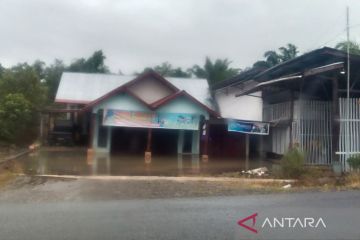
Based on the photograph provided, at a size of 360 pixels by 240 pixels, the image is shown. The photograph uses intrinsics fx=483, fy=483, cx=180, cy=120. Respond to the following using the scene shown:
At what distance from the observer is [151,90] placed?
28.1 metres

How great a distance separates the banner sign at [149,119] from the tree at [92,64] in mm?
27426

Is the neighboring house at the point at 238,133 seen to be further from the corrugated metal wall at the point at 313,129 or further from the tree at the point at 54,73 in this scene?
the tree at the point at 54,73

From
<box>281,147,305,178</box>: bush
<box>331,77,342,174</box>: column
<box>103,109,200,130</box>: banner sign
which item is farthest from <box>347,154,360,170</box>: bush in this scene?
<box>103,109,200,130</box>: banner sign

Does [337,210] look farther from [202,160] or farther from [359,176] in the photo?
[202,160]

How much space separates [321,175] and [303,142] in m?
4.19

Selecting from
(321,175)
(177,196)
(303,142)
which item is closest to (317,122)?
(303,142)

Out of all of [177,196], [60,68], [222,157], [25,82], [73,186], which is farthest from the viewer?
[60,68]

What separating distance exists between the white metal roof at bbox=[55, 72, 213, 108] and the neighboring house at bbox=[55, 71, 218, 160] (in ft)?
0.21

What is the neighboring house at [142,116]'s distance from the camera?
24703mm

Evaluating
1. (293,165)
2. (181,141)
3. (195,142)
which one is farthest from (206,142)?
(293,165)

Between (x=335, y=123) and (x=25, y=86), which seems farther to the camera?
(x=25, y=86)

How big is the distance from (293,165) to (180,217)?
8.27m

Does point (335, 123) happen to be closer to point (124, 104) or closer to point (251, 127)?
point (251, 127)

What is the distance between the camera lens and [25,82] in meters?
30.4
